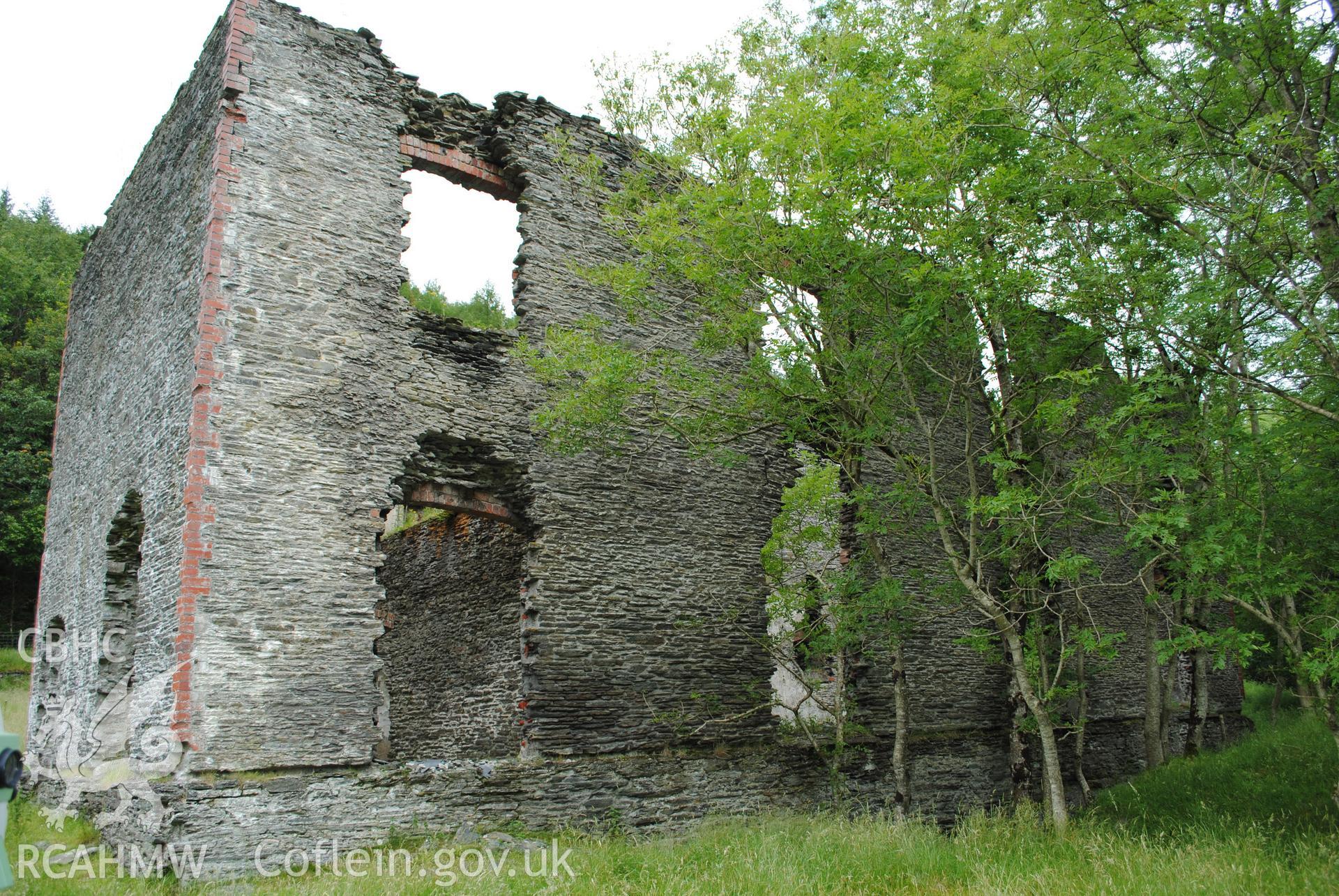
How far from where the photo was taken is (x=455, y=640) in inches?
468

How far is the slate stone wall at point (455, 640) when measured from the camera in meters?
10.9

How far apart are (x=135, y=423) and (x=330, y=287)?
2657mm

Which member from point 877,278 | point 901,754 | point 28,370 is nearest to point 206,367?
point 877,278

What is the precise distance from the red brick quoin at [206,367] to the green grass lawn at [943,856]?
64.0 inches

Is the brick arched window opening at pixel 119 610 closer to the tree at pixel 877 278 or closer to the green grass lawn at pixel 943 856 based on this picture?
the green grass lawn at pixel 943 856

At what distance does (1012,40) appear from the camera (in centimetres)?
907

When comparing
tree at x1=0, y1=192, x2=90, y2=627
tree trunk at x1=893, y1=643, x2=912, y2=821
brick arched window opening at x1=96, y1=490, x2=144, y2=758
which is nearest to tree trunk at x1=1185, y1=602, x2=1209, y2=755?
tree trunk at x1=893, y1=643, x2=912, y2=821

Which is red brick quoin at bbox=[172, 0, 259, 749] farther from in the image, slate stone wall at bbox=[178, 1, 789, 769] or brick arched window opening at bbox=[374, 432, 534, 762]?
brick arched window opening at bbox=[374, 432, 534, 762]

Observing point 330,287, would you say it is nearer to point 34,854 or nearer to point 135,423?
point 135,423

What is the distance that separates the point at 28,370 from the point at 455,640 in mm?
20701

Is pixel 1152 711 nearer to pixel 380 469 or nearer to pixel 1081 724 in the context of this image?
pixel 1081 724

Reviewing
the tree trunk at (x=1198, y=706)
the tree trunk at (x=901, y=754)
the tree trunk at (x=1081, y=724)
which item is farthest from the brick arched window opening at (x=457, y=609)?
the tree trunk at (x=1198, y=706)

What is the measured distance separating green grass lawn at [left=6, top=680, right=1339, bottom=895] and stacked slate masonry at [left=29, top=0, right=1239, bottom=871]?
771 millimetres

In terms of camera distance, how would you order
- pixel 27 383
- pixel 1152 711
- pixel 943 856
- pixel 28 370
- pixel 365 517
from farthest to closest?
pixel 28 370
pixel 27 383
pixel 1152 711
pixel 365 517
pixel 943 856
